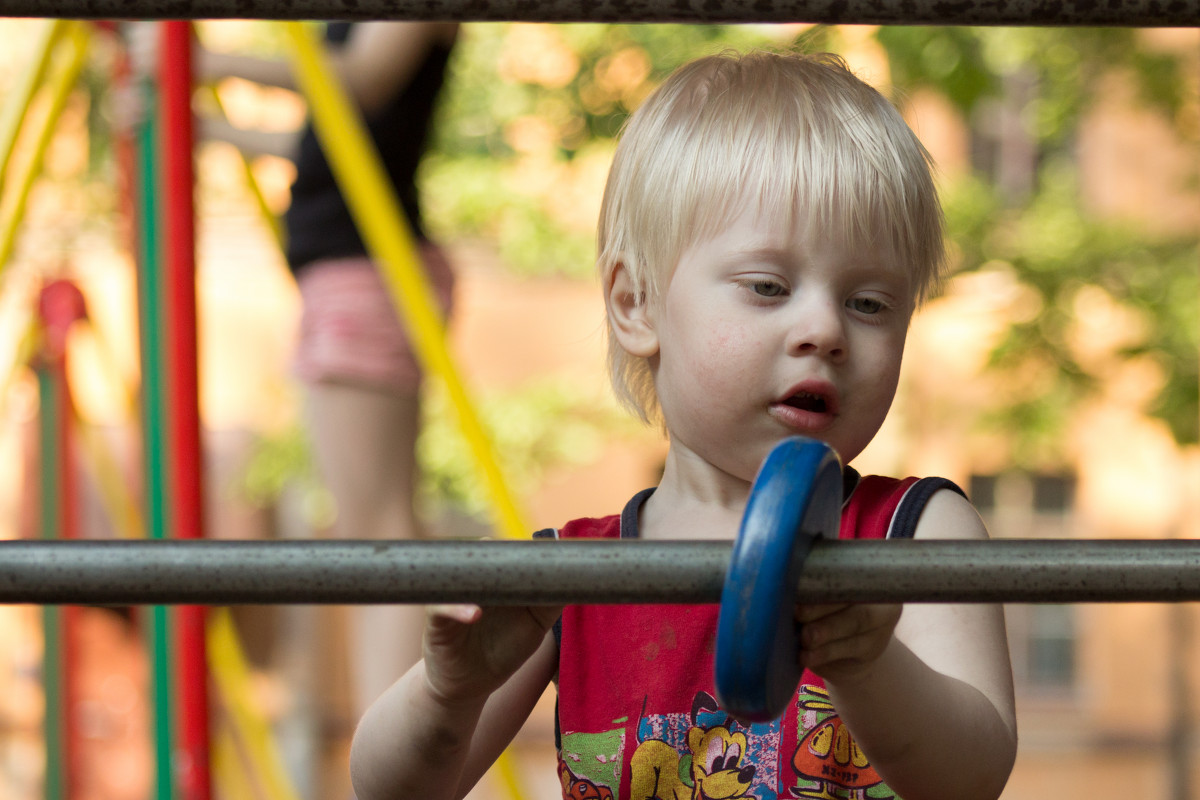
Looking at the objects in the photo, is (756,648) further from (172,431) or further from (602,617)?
(172,431)

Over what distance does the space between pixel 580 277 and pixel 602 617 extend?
6.95 m

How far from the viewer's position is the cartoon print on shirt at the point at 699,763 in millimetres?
819

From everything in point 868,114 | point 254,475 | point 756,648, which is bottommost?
point 756,648

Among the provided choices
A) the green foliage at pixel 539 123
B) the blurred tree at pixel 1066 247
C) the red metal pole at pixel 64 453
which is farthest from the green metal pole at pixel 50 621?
the blurred tree at pixel 1066 247

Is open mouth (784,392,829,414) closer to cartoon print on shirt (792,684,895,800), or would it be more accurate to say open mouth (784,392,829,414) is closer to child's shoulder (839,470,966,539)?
child's shoulder (839,470,966,539)

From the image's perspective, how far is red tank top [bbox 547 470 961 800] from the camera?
0.81 m

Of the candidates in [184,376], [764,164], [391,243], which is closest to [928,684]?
[764,164]

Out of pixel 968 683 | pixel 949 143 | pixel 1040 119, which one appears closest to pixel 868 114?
pixel 968 683

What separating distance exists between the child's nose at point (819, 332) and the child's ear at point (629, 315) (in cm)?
14

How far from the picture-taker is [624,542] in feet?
1.79

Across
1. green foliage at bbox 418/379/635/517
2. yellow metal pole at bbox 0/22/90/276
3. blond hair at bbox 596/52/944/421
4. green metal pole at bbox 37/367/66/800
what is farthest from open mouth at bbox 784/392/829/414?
green foliage at bbox 418/379/635/517

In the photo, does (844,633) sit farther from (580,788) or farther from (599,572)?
(580,788)

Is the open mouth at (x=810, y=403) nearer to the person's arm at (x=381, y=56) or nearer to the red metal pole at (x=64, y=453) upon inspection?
the person's arm at (x=381, y=56)

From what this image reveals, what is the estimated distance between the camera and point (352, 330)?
183cm
